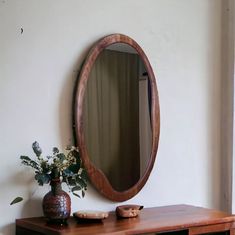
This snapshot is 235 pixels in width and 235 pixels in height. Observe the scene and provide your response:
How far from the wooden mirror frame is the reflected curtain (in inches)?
1.2

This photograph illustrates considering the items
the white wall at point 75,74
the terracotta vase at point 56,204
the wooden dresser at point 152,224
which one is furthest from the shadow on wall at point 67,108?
the wooden dresser at point 152,224

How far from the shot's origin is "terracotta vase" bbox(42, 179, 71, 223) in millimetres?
2020

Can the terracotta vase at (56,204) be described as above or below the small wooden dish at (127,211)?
above

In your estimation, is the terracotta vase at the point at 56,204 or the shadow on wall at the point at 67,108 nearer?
the terracotta vase at the point at 56,204

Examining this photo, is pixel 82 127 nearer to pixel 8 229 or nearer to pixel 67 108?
pixel 67 108

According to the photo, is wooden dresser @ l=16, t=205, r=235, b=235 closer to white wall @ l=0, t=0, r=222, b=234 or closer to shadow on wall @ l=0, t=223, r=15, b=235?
shadow on wall @ l=0, t=223, r=15, b=235

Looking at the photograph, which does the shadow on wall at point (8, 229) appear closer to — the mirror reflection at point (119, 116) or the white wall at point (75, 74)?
the white wall at point (75, 74)

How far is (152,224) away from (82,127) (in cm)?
57

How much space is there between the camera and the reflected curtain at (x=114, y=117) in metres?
2.33

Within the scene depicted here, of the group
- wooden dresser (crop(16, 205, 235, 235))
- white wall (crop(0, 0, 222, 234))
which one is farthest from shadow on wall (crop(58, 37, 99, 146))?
wooden dresser (crop(16, 205, 235, 235))

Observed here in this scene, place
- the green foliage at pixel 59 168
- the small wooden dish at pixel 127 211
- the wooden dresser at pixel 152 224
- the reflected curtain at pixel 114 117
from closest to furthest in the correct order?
the wooden dresser at pixel 152 224, the green foliage at pixel 59 168, the small wooden dish at pixel 127 211, the reflected curtain at pixel 114 117

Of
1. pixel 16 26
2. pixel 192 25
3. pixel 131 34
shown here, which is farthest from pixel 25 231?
pixel 192 25

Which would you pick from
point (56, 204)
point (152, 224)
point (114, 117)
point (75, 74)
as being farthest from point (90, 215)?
point (75, 74)

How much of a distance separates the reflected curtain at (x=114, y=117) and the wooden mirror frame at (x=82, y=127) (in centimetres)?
3
